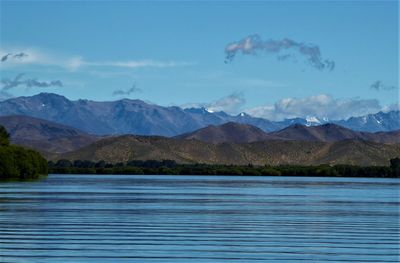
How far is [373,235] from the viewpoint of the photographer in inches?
1786

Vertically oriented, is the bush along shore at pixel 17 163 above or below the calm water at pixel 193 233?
above

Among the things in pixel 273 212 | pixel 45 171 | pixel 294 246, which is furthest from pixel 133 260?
pixel 45 171

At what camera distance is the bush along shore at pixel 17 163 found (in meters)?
133

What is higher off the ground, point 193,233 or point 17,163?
point 17,163

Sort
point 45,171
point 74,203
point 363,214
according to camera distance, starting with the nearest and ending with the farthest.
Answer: point 363,214 < point 74,203 < point 45,171

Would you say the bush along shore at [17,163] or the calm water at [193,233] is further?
the bush along shore at [17,163]

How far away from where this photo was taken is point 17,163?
137750 mm

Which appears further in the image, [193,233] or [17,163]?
[17,163]

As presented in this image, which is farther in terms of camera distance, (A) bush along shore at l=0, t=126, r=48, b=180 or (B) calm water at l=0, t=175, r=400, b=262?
(A) bush along shore at l=0, t=126, r=48, b=180

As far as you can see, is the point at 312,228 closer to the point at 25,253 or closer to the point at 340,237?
the point at 340,237

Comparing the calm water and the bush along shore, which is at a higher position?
the bush along shore

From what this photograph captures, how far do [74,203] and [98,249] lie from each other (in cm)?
3336

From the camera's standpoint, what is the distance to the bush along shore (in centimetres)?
13338

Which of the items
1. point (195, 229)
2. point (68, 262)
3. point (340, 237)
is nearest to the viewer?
point (68, 262)
